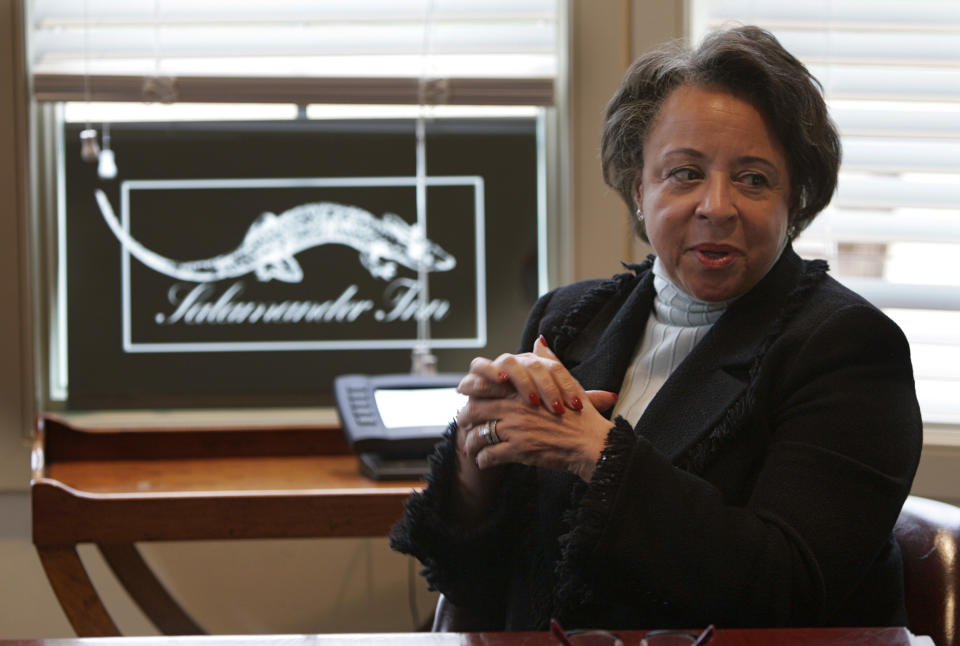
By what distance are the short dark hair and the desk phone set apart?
0.82 m

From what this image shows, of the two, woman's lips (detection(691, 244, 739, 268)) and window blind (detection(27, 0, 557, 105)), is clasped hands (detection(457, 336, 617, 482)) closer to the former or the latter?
woman's lips (detection(691, 244, 739, 268))

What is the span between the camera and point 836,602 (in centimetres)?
127

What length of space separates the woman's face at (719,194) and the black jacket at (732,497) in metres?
0.06

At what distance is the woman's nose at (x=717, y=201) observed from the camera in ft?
4.57

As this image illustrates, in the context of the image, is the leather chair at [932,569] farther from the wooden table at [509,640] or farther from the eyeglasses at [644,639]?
the eyeglasses at [644,639]

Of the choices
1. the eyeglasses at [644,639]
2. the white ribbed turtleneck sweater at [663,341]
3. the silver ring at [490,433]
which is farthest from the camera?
the white ribbed turtleneck sweater at [663,341]

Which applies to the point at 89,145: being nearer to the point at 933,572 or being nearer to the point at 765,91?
the point at 765,91

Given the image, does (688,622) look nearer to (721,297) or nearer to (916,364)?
(721,297)

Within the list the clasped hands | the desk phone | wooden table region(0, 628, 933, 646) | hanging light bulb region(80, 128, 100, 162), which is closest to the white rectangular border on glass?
hanging light bulb region(80, 128, 100, 162)

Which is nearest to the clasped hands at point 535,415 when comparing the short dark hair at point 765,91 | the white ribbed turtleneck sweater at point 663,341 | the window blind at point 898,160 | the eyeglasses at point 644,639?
the white ribbed turtleneck sweater at point 663,341

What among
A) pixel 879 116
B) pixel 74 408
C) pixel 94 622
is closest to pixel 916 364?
pixel 879 116

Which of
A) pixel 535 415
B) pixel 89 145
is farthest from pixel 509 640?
pixel 89 145

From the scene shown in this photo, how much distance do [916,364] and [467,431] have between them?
1473mm

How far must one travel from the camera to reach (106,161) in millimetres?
2613
